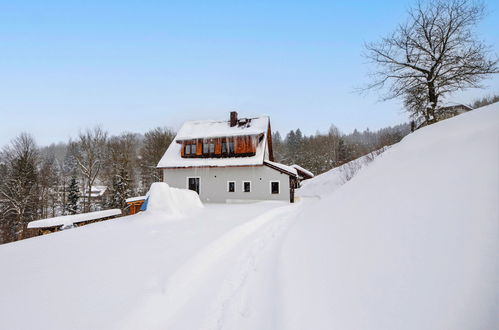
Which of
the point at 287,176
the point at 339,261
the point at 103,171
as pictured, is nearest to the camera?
the point at 339,261

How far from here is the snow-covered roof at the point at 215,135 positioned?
2028cm

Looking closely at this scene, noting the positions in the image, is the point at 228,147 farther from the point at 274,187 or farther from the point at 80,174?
the point at 80,174

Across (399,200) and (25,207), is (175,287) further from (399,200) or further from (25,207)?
(25,207)

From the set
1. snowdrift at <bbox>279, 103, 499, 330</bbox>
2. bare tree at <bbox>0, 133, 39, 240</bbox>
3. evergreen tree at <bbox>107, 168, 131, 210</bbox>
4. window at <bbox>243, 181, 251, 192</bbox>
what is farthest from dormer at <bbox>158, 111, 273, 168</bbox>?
snowdrift at <bbox>279, 103, 499, 330</bbox>

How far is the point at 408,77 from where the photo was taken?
457 inches

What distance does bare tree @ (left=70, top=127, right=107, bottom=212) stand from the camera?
27656 mm

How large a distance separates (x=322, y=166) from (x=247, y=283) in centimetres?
4450

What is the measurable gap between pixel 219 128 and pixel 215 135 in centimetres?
178

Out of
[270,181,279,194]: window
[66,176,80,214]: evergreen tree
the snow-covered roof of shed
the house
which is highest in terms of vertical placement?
the snow-covered roof of shed

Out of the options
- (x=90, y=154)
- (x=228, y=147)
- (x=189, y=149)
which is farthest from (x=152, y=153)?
(x=228, y=147)

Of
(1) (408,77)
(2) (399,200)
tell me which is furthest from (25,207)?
(1) (408,77)

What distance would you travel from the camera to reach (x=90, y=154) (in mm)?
28344

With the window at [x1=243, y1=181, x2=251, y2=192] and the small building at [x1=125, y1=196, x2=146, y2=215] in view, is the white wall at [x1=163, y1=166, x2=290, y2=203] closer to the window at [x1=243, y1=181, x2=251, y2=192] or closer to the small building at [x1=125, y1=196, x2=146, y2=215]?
the window at [x1=243, y1=181, x2=251, y2=192]

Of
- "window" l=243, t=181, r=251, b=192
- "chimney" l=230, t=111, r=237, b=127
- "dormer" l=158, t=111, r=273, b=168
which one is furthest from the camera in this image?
"chimney" l=230, t=111, r=237, b=127
